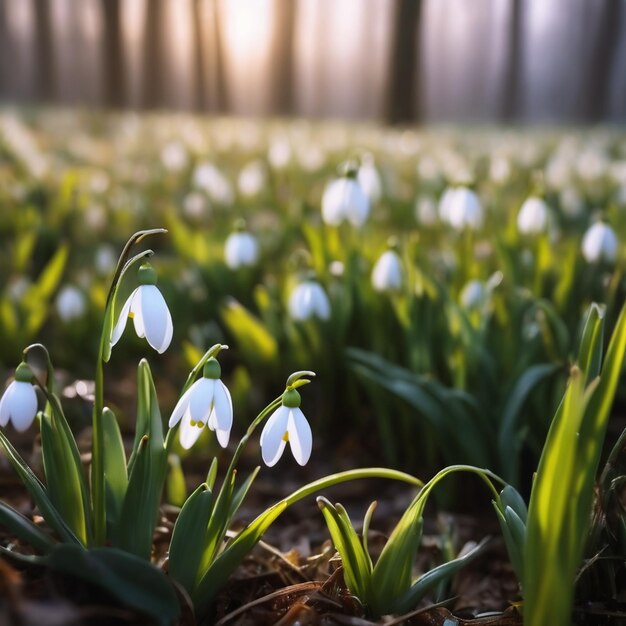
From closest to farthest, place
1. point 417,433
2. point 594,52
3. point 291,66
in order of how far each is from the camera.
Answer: point 417,433
point 594,52
point 291,66

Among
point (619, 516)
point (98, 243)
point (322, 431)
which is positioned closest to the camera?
point (619, 516)

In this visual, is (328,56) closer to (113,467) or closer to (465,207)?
(465,207)

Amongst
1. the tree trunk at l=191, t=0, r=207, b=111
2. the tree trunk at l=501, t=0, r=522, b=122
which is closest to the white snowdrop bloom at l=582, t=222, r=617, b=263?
the tree trunk at l=501, t=0, r=522, b=122

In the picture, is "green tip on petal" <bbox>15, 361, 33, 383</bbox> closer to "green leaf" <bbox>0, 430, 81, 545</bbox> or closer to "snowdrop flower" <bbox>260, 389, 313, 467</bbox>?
"green leaf" <bbox>0, 430, 81, 545</bbox>

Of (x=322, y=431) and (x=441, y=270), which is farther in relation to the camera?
(x=441, y=270)

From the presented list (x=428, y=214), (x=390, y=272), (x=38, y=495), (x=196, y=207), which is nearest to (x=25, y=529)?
(x=38, y=495)

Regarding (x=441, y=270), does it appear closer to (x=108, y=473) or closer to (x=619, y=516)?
(x=619, y=516)

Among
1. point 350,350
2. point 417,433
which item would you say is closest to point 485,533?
point 417,433

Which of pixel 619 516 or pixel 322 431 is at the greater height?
pixel 619 516
